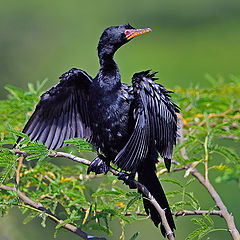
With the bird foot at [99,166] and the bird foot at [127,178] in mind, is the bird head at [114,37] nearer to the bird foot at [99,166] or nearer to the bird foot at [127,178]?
the bird foot at [99,166]

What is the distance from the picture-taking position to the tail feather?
257 cm

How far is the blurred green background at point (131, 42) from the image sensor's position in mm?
11664

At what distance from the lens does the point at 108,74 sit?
2885 mm

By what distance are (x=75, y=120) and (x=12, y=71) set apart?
6659 mm

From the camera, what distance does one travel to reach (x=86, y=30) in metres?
16.1

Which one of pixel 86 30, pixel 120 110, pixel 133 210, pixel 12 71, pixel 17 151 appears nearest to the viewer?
pixel 17 151

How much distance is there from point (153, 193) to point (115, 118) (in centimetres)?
43

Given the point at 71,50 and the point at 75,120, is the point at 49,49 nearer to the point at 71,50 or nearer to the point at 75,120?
the point at 71,50

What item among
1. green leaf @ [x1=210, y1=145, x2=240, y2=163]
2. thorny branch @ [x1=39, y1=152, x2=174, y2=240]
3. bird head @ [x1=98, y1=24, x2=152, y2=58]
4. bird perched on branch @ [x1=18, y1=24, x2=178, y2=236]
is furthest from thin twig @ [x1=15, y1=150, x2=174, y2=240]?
bird head @ [x1=98, y1=24, x2=152, y2=58]

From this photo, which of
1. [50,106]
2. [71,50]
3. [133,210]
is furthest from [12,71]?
[133,210]

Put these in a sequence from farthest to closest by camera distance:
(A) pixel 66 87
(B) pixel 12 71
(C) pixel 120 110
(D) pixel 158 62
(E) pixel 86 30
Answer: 1. (E) pixel 86 30
2. (D) pixel 158 62
3. (B) pixel 12 71
4. (A) pixel 66 87
5. (C) pixel 120 110

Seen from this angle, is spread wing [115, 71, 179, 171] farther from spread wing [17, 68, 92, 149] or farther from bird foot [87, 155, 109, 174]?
spread wing [17, 68, 92, 149]

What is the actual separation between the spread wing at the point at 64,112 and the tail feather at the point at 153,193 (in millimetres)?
384

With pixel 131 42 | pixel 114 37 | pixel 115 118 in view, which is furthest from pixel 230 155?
pixel 131 42
